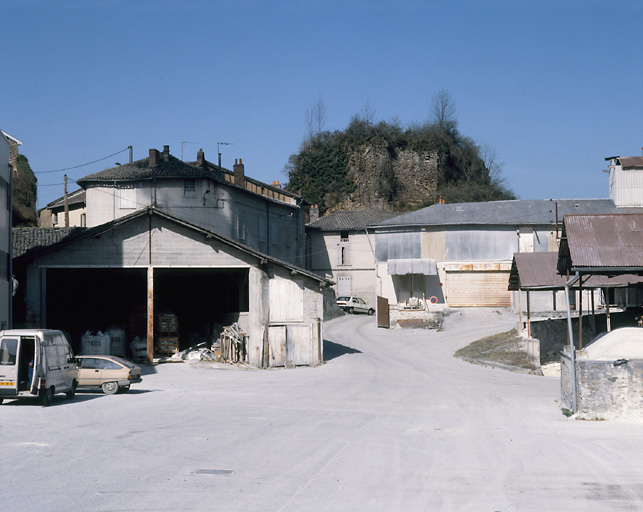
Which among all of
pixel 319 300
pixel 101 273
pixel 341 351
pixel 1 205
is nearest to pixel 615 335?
pixel 319 300

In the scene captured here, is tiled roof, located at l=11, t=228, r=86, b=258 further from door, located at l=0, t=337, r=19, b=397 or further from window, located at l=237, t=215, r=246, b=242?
door, located at l=0, t=337, r=19, b=397

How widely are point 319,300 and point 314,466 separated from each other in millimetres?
21316

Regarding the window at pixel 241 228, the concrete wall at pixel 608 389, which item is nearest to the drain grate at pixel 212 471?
the concrete wall at pixel 608 389

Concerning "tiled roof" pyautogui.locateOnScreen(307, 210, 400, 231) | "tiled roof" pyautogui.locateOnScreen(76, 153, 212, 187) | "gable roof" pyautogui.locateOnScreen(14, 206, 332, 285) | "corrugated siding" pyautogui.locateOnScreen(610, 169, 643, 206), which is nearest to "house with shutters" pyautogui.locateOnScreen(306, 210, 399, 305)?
"tiled roof" pyautogui.locateOnScreen(307, 210, 400, 231)

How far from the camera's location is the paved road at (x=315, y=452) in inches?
382

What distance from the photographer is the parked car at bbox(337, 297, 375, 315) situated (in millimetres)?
55094

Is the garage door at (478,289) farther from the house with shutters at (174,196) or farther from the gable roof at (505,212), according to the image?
the house with shutters at (174,196)

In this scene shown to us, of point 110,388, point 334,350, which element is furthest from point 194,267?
point 110,388

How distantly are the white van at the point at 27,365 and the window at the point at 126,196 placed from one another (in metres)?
29.3

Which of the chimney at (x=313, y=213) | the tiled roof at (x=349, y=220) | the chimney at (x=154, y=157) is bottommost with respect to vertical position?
the tiled roof at (x=349, y=220)

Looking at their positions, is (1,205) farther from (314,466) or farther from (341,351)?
Result: (314,466)

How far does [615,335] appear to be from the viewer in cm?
1878

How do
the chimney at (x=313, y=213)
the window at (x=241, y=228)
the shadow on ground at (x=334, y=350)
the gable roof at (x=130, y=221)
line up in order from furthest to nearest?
1. the chimney at (x=313, y=213)
2. the window at (x=241, y=228)
3. the shadow on ground at (x=334, y=350)
4. the gable roof at (x=130, y=221)

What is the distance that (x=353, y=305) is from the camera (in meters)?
55.1
